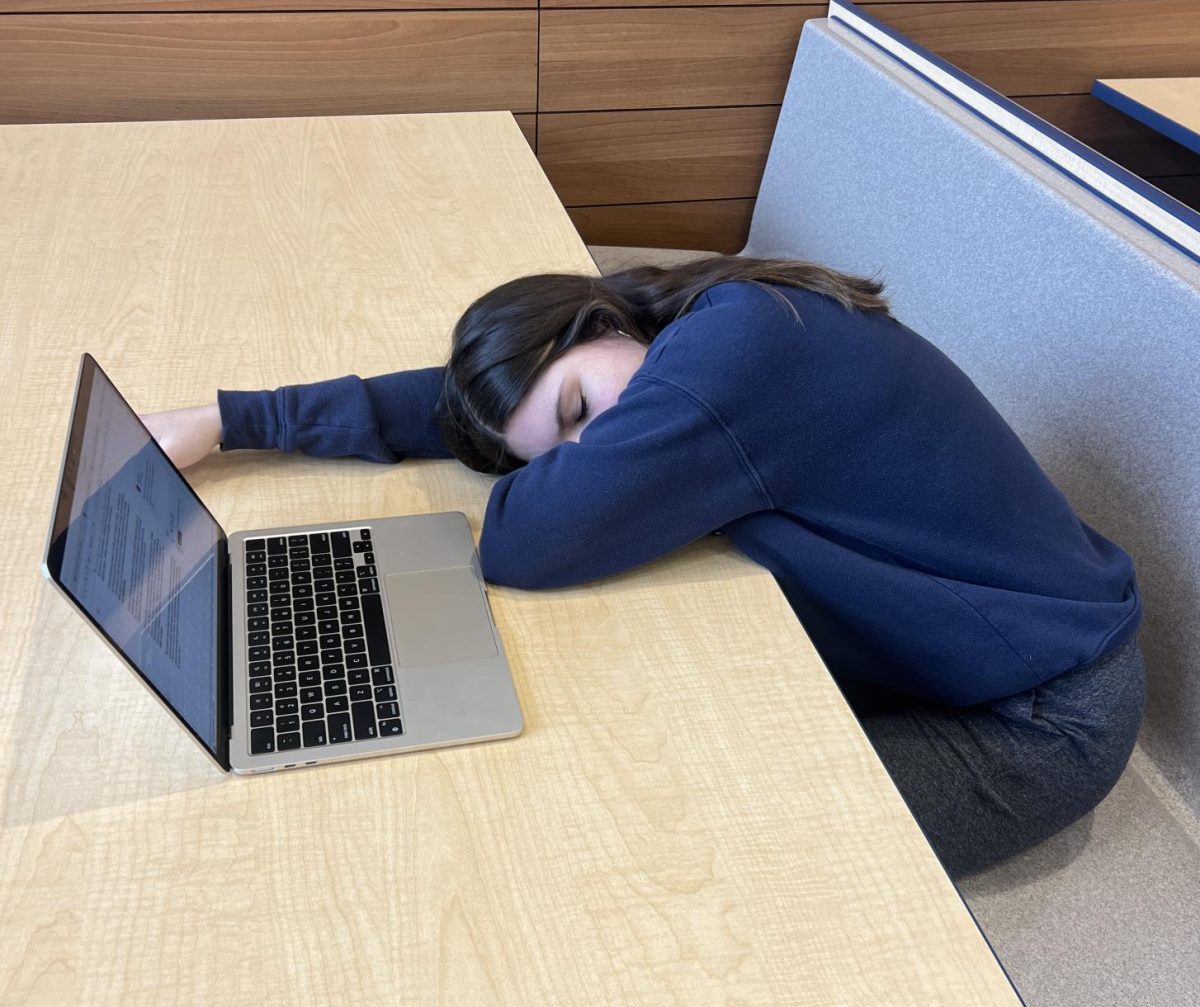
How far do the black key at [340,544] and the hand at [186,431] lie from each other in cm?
17

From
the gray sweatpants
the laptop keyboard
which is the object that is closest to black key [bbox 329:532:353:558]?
the laptop keyboard

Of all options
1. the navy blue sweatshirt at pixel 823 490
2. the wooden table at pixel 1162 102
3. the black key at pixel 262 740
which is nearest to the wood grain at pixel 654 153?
the wooden table at pixel 1162 102

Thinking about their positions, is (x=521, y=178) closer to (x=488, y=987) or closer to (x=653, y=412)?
(x=653, y=412)

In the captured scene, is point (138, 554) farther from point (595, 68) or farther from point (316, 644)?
point (595, 68)

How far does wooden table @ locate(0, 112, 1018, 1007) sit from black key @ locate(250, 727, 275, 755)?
24 millimetres

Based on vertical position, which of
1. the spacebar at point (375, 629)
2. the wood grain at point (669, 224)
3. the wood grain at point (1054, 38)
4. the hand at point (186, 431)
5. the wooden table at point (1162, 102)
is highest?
the wood grain at point (1054, 38)

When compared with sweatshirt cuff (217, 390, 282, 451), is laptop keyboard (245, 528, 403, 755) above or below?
below

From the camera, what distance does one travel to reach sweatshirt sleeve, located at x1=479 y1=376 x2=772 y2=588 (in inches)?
33.6

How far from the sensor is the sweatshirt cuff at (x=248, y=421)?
3.27ft

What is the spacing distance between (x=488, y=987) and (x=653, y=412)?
17.8 inches

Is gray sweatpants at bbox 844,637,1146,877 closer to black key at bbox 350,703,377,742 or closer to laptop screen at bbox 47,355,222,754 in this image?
black key at bbox 350,703,377,742

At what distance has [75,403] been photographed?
0.71 metres

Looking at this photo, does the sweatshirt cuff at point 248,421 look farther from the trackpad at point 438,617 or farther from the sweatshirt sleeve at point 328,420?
the trackpad at point 438,617

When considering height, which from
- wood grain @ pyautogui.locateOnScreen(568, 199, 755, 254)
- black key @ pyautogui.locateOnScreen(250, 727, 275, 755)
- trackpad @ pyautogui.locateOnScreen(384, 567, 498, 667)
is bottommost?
wood grain @ pyautogui.locateOnScreen(568, 199, 755, 254)
